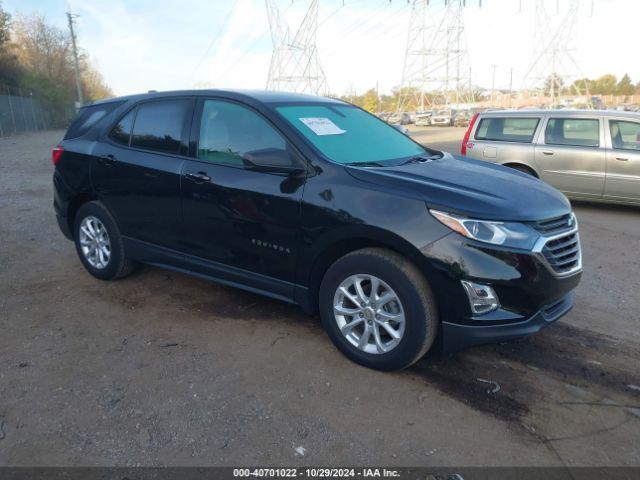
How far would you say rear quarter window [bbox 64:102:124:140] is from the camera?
15.8 ft

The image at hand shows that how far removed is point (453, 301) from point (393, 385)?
676 millimetres

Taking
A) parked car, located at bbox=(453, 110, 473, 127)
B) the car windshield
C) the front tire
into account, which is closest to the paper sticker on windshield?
the car windshield

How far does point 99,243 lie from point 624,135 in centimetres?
803

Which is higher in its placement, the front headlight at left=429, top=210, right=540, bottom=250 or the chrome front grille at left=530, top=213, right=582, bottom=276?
the front headlight at left=429, top=210, right=540, bottom=250

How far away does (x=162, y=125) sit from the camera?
14.1 ft

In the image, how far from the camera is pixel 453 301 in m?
2.95

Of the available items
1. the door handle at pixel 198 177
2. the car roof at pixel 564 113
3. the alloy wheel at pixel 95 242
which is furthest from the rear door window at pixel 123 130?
the car roof at pixel 564 113

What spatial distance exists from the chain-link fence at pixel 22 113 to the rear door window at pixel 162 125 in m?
33.5

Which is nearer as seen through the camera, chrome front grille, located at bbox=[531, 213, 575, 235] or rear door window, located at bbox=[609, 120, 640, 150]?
chrome front grille, located at bbox=[531, 213, 575, 235]

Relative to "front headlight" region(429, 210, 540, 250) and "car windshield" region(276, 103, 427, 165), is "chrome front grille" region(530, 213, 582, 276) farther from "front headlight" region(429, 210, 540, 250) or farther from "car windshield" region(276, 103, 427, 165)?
"car windshield" region(276, 103, 427, 165)

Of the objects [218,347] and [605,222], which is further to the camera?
[605,222]

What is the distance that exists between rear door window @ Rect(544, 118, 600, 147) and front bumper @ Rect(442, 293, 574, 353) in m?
6.64

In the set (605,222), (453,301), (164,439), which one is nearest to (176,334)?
(164,439)

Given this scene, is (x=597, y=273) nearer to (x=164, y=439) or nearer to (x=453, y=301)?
(x=453, y=301)
